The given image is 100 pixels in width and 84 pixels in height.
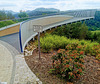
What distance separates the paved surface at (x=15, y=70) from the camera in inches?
148

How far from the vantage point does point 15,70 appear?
14.4 ft

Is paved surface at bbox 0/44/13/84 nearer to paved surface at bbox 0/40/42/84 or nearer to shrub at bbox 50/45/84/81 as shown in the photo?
paved surface at bbox 0/40/42/84

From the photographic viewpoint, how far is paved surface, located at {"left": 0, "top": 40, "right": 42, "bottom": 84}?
3.75m

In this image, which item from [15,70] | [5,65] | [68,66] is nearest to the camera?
[68,66]

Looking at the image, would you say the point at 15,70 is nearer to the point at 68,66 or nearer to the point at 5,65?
the point at 5,65

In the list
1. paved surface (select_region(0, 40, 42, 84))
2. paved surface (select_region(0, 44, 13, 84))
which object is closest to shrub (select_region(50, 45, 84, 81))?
paved surface (select_region(0, 40, 42, 84))

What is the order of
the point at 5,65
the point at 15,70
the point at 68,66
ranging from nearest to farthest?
the point at 68,66 < the point at 15,70 < the point at 5,65

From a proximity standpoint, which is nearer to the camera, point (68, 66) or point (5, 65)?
point (68, 66)

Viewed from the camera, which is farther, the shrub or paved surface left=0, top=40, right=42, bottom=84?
paved surface left=0, top=40, right=42, bottom=84

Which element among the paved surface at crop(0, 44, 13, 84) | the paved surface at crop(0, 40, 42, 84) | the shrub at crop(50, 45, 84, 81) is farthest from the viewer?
the paved surface at crop(0, 44, 13, 84)

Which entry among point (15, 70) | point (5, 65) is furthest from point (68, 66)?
point (5, 65)

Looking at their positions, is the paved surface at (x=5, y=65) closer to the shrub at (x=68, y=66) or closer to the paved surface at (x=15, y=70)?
the paved surface at (x=15, y=70)

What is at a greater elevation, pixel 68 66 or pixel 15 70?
pixel 68 66

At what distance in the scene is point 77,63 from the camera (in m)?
3.76
